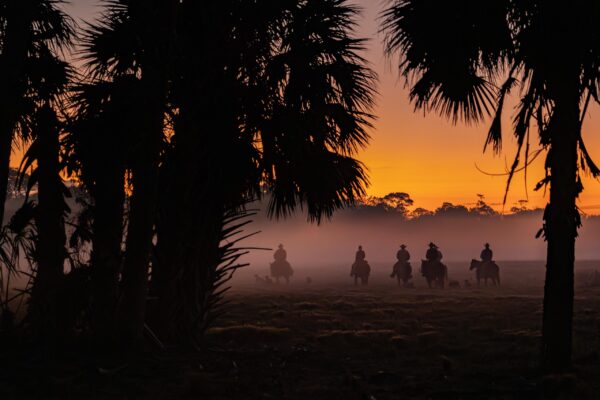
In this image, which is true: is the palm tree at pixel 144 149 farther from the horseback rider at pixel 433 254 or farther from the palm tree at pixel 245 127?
the horseback rider at pixel 433 254

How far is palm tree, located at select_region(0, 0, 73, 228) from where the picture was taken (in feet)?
27.6

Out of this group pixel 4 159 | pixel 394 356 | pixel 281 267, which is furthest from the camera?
pixel 281 267

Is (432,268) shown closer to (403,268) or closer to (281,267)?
(403,268)

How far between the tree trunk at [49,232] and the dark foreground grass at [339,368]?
1.05 meters

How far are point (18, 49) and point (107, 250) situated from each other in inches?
122

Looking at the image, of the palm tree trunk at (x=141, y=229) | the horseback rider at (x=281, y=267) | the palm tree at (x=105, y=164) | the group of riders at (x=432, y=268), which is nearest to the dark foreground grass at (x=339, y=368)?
the palm tree trunk at (x=141, y=229)

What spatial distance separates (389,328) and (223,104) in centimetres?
654

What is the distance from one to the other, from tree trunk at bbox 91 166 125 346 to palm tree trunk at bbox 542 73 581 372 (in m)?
5.85

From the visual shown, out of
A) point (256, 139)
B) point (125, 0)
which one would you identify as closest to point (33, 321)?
point (256, 139)

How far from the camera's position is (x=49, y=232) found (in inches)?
397

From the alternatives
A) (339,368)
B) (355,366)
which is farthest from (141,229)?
(355,366)

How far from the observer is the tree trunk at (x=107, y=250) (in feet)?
28.2

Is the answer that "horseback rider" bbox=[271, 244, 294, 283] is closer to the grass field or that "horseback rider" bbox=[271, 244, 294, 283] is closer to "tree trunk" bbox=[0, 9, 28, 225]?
the grass field

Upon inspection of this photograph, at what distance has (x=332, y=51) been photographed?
1079 centimetres
